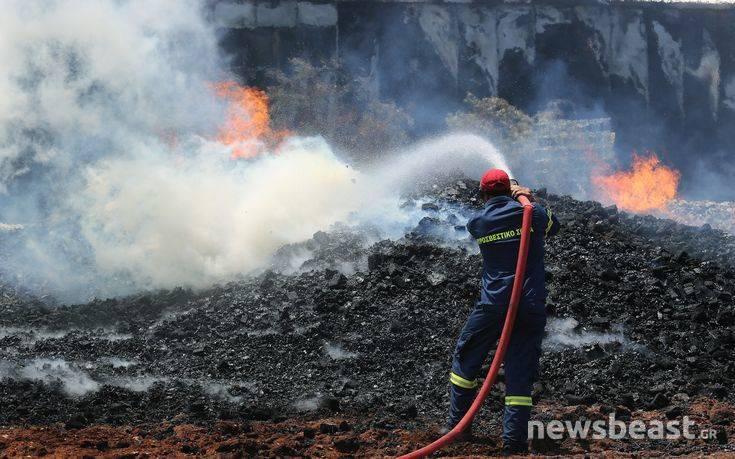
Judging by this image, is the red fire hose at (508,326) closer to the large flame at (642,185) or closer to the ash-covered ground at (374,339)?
the ash-covered ground at (374,339)

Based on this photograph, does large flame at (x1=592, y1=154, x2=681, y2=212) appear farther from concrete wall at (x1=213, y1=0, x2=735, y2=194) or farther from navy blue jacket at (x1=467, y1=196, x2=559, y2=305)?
navy blue jacket at (x1=467, y1=196, x2=559, y2=305)

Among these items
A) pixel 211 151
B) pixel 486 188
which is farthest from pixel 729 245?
pixel 211 151

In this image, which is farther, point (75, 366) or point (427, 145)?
point (427, 145)

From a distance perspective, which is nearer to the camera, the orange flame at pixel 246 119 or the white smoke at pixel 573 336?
the white smoke at pixel 573 336

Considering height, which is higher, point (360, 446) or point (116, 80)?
point (116, 80)

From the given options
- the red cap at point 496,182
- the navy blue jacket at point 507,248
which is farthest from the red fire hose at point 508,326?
the red cap at point 496,182

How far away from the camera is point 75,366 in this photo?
845 centimetres

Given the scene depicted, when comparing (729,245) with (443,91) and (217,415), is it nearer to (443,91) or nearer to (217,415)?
(217,415)

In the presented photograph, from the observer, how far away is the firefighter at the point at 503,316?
20.7 feet

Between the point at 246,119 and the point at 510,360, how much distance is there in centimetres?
1433

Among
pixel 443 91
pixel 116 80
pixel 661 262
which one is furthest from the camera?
pixel 443 91

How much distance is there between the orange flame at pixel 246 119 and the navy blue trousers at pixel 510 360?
1212 cm

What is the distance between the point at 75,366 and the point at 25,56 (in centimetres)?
792

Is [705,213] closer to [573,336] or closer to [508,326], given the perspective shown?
[573,336]
